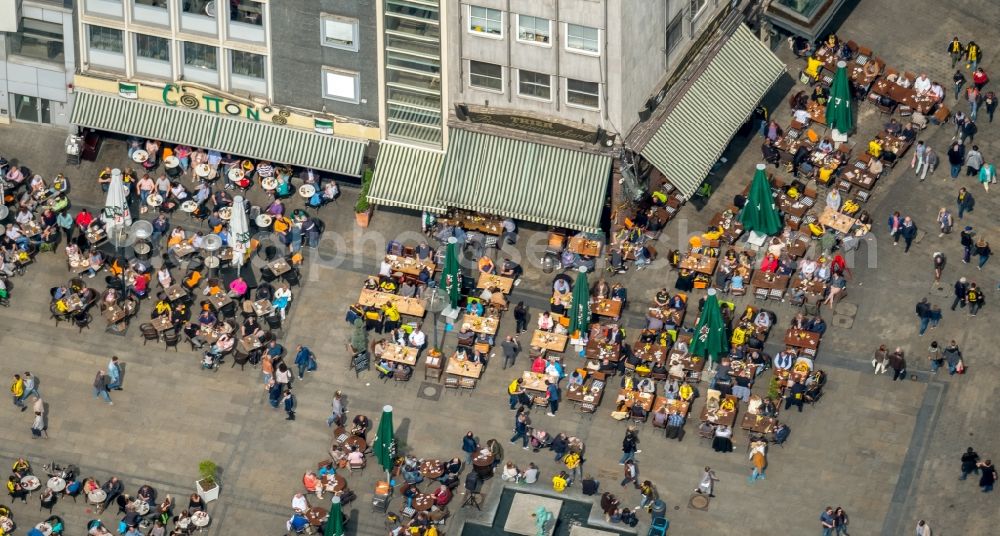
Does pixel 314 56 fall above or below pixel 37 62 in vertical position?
above

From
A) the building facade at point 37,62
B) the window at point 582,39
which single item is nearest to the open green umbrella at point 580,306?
the window at point 582,39

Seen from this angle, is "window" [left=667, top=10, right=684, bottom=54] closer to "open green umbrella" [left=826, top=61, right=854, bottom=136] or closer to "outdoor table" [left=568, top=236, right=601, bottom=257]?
"open green umbrella" [left=826, top=61, right=854, bottom=136]

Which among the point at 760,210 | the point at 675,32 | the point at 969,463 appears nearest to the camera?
the point at 969,463

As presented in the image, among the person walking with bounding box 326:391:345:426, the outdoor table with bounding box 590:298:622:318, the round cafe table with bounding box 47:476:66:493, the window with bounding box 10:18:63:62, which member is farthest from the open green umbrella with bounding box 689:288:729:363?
the window with bounding box 10:18:63:62

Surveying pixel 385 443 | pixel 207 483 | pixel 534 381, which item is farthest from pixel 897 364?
pixel 207 483

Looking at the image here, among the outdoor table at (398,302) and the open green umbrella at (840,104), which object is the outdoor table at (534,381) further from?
the open green umbrella at (840,104)

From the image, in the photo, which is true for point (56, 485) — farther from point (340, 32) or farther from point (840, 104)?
point (840, 104)
